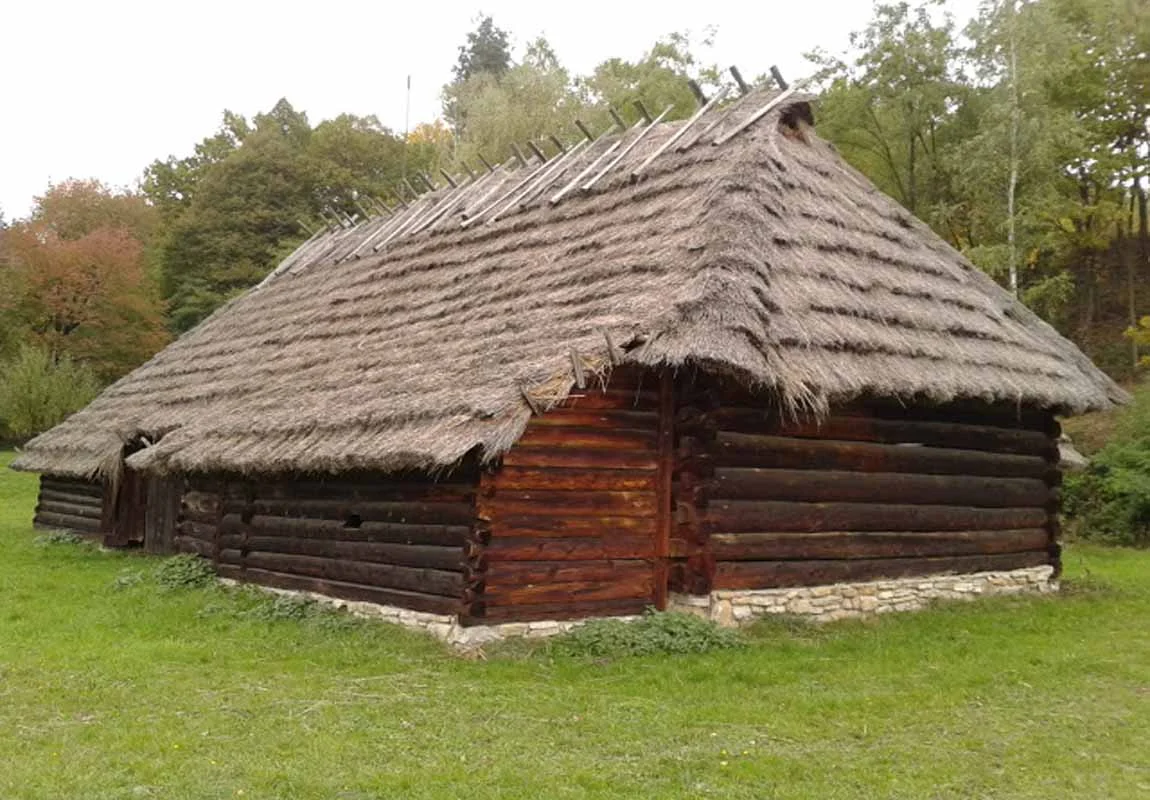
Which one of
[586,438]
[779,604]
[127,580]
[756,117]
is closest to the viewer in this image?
[586,438]

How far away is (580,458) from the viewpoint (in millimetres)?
11328

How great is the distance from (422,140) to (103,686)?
4212 cm

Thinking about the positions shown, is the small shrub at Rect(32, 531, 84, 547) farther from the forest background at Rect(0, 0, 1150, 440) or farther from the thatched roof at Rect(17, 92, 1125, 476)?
the forest background at Rect(0, 0, 1150, 440)

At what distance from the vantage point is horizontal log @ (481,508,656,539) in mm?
10922

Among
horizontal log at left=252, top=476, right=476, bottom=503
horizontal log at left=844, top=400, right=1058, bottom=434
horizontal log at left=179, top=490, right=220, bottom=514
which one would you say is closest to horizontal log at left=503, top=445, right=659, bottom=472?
horizontal log at left=252, top=476, right=476, bottom=503

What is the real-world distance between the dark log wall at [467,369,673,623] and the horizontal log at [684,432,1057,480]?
0.68 m

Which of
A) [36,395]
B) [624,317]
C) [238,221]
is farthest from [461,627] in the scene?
[238,221]

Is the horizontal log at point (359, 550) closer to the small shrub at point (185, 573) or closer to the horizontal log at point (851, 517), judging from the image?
the small shrub at point (185, 573)

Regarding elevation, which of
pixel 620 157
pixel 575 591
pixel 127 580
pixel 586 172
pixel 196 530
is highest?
pixel 620 157

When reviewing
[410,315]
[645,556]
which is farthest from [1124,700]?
[410,315]

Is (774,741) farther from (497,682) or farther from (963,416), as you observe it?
(963,416)

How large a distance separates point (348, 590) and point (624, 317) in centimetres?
454

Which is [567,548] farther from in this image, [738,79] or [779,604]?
[738,79]

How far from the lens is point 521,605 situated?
10.9 metres
